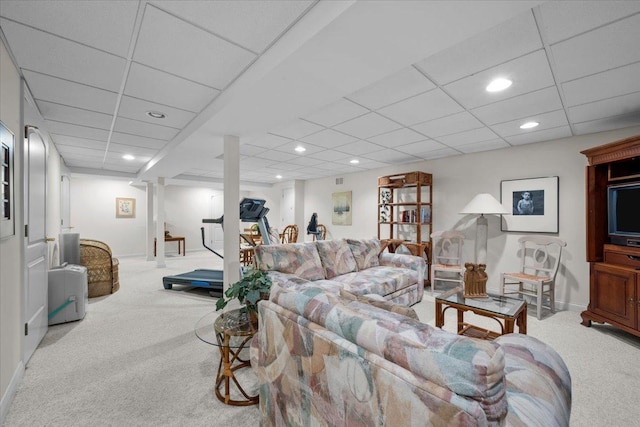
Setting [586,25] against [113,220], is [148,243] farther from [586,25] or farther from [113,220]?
[586,25]

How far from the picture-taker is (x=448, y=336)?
0.86 meters

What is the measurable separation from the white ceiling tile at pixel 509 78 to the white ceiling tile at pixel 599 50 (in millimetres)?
88

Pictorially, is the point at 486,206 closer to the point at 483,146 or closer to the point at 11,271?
the point at 483,146

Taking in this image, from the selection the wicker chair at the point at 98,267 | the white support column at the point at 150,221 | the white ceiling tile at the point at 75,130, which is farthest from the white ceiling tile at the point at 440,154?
the white support column at the point at 150,221

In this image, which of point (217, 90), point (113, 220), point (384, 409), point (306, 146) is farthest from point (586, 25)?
point (113, 220)

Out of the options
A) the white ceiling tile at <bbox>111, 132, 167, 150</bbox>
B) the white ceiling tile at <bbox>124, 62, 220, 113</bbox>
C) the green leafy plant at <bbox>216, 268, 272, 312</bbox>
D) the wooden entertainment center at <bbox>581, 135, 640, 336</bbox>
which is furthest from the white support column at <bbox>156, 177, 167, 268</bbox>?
the wooden entertainment center at <bbox>581, 135, 640, 336</bbox>

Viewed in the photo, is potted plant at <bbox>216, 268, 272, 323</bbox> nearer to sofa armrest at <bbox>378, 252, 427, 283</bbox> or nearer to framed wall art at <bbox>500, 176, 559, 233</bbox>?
sofa armrest at <bbox>378, 252, 427, 283</bbox>

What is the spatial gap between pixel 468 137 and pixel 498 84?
5.01 ft

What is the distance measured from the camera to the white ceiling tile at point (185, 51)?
1.56m

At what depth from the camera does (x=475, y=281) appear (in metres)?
2.58

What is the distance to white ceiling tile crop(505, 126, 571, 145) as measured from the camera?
10.9ft

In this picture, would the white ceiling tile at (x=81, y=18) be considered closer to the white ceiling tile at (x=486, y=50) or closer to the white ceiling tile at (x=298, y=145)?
the white ceiling tile at (x=486, y=50)

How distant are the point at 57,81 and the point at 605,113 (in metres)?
5.00

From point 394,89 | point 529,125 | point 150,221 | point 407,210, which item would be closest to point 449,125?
point 529,125
